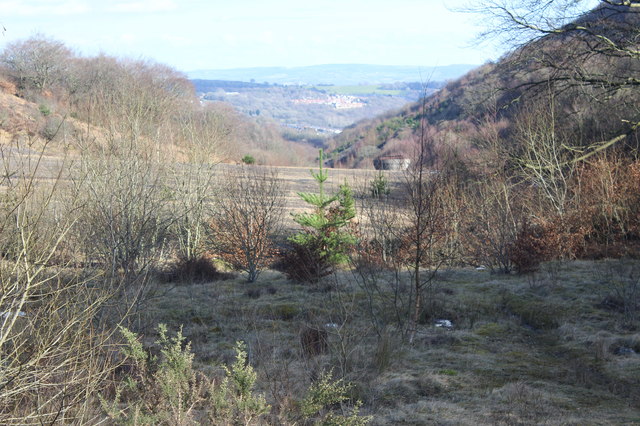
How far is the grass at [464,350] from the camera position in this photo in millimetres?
5637

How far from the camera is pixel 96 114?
1100 centimetres

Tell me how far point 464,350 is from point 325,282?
17.1 feet

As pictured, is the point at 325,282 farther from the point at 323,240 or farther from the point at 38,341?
the point at 38,341

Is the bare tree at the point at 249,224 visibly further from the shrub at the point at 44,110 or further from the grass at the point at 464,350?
the shrub at the point at 44,110

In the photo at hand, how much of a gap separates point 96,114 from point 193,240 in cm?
569

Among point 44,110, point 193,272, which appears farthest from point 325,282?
point 44,110

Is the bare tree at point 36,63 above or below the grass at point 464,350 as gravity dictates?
above

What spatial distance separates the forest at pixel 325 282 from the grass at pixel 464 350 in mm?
42

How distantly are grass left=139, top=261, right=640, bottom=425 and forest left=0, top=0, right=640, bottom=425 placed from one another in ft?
0.14

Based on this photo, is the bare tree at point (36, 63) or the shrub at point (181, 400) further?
the bare tree at point (36, 63)

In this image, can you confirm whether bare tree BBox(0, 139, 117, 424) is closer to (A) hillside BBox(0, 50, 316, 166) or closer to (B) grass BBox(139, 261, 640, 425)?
(A) hillside BBox(0, 50, 316, 166)

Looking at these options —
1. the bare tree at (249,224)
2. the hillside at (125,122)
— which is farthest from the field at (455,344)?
the hillside at (125,122)

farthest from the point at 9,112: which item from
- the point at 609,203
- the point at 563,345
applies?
the point at 609,203

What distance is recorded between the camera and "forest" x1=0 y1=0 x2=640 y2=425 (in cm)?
437
